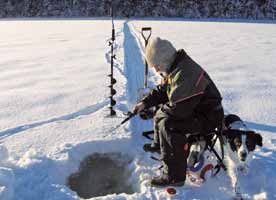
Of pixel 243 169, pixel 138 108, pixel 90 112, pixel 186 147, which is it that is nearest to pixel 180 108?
pixel 186 147

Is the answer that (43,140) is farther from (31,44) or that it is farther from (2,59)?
(31,44)

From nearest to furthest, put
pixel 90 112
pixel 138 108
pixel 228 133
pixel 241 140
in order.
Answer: pixel 241 140 → pixel 228 133 → pixel 138 108 → pixel 90 112

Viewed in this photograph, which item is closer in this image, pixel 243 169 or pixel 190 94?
pixel 190 94

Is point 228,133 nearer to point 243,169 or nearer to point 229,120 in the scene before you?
point 229,120

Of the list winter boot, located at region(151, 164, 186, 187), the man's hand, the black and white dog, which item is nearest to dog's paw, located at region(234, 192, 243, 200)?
the black and white dog

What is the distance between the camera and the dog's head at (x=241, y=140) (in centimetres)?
312

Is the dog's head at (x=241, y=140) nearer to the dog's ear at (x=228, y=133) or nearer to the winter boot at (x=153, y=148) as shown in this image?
the dog's ear at (x=228, y=133)

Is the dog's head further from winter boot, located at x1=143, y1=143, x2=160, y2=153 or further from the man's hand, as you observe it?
the man's hand

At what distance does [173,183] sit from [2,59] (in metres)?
7.43

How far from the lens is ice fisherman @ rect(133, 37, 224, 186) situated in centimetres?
306

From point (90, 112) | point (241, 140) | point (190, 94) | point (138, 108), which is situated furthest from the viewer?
point (90, 112)

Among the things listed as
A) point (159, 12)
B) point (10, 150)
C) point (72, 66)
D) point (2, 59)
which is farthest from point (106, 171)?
point (159, 12)

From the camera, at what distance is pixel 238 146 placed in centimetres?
316

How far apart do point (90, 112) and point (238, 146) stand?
2607mm
